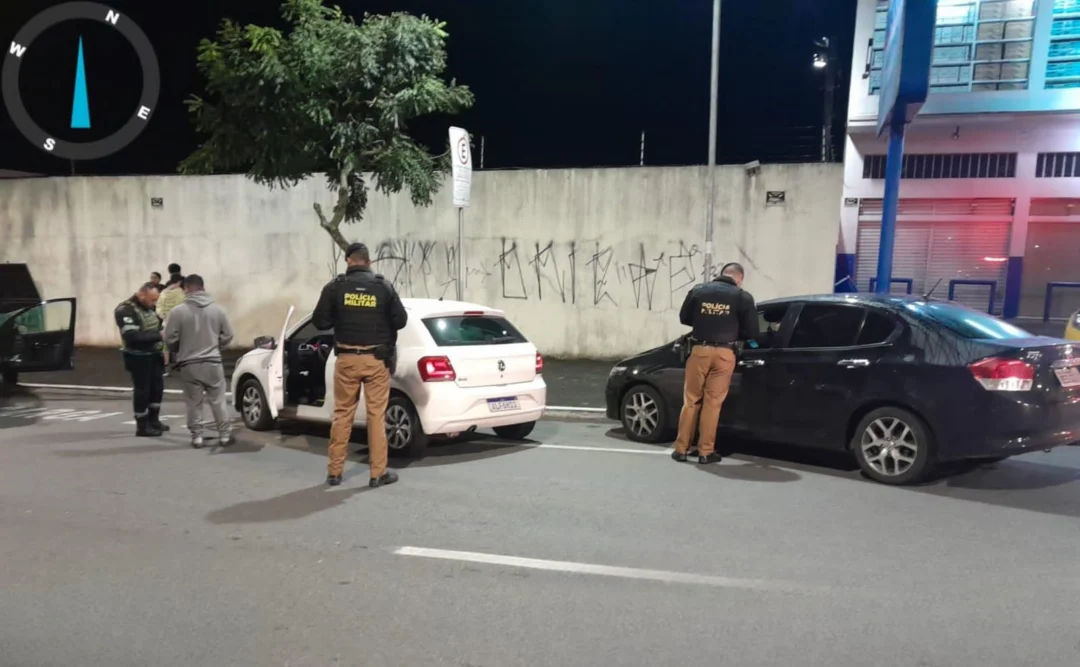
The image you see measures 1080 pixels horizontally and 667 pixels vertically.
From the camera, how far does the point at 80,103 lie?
22.2m

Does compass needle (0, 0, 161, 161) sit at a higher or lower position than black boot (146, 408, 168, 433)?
higher

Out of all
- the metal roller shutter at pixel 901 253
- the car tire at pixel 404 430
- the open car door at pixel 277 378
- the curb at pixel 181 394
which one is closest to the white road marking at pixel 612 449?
the car tire at pixel 404 430

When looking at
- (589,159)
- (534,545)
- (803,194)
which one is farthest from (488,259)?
(589,159)

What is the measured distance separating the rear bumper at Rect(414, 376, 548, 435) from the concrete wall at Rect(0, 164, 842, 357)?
20.1 feet

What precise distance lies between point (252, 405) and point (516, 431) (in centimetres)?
319

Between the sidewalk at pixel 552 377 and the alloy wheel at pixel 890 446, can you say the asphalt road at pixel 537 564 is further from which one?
the sidewalk at pixel 552 377

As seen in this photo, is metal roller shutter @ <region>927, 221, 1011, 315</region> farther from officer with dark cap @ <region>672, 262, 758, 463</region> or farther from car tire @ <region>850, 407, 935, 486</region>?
car tire @ <region>850, 407, 935, 486</region>

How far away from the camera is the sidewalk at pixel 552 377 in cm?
1052

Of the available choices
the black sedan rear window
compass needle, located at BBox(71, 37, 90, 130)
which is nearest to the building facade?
the black sedan rear window

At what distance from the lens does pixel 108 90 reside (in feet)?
76.0

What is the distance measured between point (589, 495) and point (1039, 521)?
3.16m

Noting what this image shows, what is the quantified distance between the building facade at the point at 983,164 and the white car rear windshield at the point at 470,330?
418 inches

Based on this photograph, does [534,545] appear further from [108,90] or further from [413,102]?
[108,90]

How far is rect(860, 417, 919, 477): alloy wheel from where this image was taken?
6.05 meters
